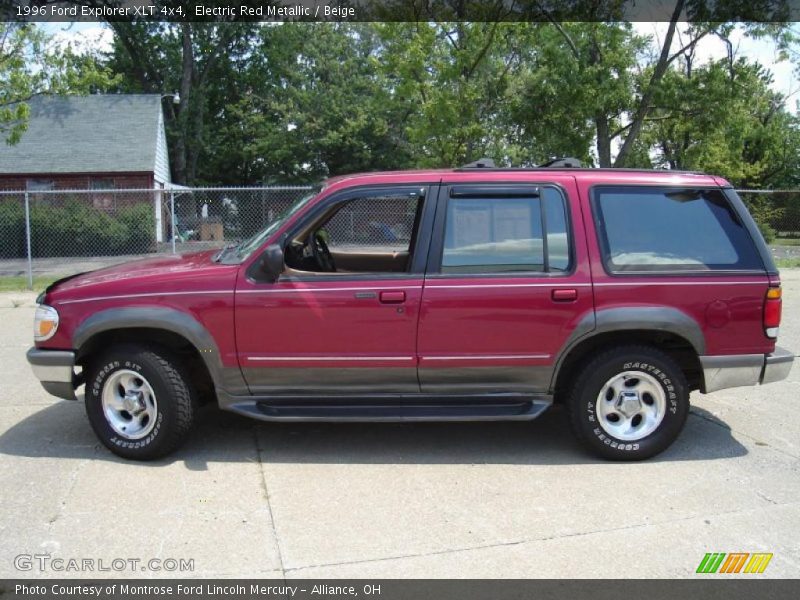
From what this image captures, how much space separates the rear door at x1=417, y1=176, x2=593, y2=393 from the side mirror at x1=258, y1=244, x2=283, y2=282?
928 millimetres

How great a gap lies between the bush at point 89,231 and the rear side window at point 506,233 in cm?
1776

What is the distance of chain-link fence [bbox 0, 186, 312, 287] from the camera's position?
17141 mm

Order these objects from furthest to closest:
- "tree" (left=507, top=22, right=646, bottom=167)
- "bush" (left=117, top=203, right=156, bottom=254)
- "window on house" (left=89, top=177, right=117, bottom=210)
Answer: "window on house" (left=89, top=177, right=117, bottom=210) < "bush" (left=117, top=203, right=156, bottom=254) < "tree" (left=507, top=22, right=646, bottom=167)

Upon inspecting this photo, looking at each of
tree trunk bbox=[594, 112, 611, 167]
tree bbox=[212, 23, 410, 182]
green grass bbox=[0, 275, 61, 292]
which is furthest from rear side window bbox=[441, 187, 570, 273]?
tree bbox=[212, 23, 410, 182]

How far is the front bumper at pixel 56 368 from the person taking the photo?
4414mm

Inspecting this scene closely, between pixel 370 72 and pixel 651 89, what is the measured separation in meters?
19.8

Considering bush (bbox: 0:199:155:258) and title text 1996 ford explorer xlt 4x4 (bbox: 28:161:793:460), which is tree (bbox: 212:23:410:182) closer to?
bush (bbox: 0:199:155:258)

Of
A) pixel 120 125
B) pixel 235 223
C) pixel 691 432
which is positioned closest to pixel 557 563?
pixel 691 432

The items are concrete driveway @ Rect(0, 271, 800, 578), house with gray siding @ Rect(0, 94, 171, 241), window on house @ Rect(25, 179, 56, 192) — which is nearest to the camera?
concrete driveway @ Rect(0, 271, 800, 578)

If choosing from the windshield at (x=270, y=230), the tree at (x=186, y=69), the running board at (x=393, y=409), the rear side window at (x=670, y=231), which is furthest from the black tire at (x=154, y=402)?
the tree at (x=186, y=69)

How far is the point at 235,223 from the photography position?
1666cm

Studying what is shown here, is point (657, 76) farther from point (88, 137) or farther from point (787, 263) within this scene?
point (88, 137)
